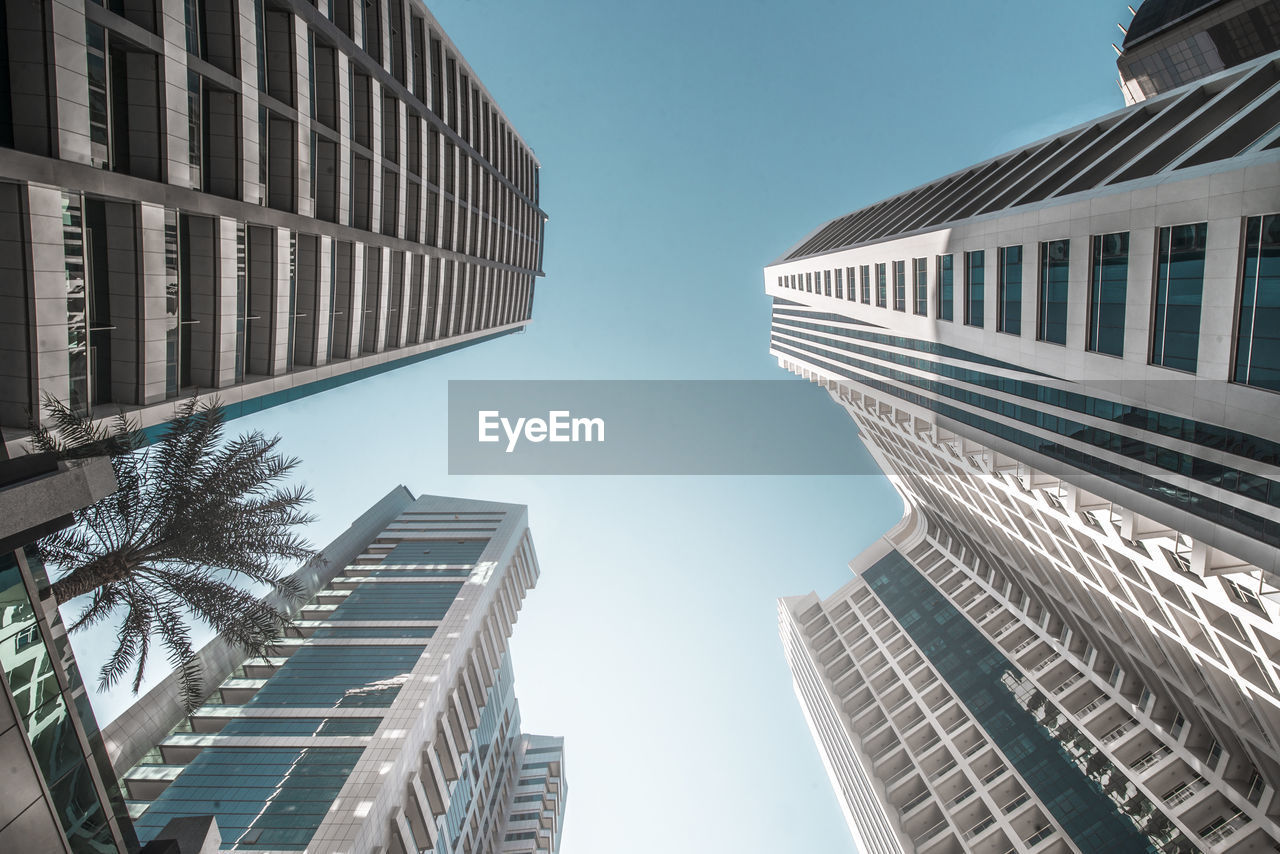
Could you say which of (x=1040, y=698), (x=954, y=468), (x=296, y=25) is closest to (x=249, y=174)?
(x=296, y=25)

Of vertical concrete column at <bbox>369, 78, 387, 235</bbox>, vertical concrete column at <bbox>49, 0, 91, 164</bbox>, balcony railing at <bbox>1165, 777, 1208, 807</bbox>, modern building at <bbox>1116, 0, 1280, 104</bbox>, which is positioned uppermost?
modern building at <bbox>1116, 0, 1280, 104</bbox>

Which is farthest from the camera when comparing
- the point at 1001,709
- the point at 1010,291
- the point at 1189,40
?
the point at 1189,40

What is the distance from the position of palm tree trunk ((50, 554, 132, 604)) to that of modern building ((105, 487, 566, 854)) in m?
5.83

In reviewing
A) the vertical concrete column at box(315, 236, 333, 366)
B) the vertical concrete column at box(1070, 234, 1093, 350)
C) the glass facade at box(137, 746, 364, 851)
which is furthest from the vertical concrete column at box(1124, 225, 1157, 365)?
the glass facade at box(137, 746, 364, 851)

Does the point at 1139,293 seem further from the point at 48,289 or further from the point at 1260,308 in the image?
the point at 48,289

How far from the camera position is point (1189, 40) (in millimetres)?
63781

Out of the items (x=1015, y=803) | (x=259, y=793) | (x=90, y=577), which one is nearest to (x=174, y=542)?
(x=90, y=577)

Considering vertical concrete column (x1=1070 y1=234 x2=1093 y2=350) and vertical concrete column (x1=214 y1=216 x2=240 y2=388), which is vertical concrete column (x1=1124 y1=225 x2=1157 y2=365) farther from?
vertical concrete column (x1=214 y1=216 x2=240 y2=388)

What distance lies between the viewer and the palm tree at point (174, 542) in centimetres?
1341

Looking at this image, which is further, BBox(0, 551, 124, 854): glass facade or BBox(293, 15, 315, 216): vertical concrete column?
BBox(293, 15, 315, 216): vertical concrete column

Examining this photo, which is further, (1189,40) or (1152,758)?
(1189,40)

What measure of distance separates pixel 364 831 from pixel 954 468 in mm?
54682

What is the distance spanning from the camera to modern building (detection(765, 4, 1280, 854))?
2036cm

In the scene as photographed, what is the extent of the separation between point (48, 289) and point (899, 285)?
43763mm
